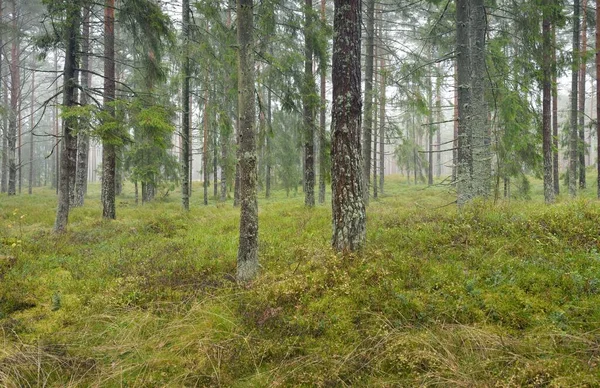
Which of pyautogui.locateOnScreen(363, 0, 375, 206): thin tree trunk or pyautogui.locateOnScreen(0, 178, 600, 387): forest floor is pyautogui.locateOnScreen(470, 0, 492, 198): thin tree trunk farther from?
pyautogui.locateOnScreen(363, 0, 375, 206): thin tree trunk

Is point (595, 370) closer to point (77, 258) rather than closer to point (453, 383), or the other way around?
point (453, 383)

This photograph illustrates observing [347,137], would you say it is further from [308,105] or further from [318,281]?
[308,105]

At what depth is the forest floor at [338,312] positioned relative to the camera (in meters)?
3.13

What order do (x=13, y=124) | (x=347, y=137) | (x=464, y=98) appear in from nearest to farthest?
(x=347, y=137), (x=464, y=98), (x=13, y=124)

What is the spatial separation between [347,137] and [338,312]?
2782 millimetres

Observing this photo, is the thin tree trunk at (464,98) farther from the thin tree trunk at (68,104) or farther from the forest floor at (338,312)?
the thin tree trunk at (68,104)

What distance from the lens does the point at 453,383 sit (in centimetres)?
279

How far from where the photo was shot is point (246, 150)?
5.44 m

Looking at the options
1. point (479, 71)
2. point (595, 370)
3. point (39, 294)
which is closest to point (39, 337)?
point (39, 294)

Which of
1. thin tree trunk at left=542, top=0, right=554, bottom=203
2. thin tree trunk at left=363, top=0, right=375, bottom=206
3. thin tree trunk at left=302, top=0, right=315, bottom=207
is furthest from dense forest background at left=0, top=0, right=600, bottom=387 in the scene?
thin tree trunk at left=363, top=0, right=375, bottom=206

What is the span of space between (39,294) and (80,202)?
1135cm

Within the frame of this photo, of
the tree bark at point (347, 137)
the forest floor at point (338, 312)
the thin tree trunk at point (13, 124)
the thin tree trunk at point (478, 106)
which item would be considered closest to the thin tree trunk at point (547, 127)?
the thin tree trunk at point (478, 106)

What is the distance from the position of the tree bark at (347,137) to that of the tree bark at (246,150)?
1375 mm

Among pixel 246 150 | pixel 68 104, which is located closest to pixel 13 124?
pixel 68 104
